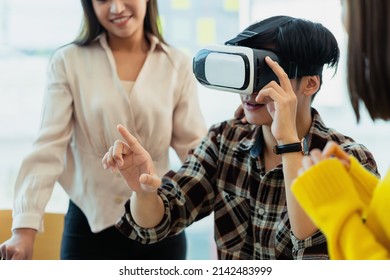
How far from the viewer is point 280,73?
1024 mm

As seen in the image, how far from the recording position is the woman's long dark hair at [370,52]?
0.71 m

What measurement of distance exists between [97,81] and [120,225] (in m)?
0.42

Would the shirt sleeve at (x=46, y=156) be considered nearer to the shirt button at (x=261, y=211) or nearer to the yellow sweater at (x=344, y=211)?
the shirt button at (x=261, y=211)

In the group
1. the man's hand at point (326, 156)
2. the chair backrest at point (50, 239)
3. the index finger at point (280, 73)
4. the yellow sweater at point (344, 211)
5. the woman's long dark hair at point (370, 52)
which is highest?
the woman's long dark hair at point (370, 52)

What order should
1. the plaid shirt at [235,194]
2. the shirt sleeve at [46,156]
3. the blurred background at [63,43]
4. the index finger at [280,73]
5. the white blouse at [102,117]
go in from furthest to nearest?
the blurred background at [63,43], the white blouse at [102,117], the shirt sleeve at [46,156], the plaid shirt at [235,194], the index finger at [280,73]

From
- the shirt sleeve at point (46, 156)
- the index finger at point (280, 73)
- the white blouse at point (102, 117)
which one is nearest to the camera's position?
the index finger at point (280, 73)

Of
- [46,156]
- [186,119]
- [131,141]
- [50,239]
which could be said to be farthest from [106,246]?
[131,141]

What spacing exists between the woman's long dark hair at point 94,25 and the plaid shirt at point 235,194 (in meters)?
0.40

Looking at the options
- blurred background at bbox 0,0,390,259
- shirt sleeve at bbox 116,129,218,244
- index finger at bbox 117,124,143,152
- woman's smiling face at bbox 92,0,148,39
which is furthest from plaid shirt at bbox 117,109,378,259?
blurred background at bbox 0,0,390,259

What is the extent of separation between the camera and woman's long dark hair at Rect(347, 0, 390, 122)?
0.71m

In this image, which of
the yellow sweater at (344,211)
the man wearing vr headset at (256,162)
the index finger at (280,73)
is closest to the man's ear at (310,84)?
the man wearing vr headset at (256,162)

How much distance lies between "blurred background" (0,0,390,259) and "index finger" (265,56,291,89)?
1.50m

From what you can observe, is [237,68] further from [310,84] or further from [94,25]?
[94,25]

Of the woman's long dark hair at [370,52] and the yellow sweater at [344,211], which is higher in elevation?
the woman's long dark hair at [370,52]
